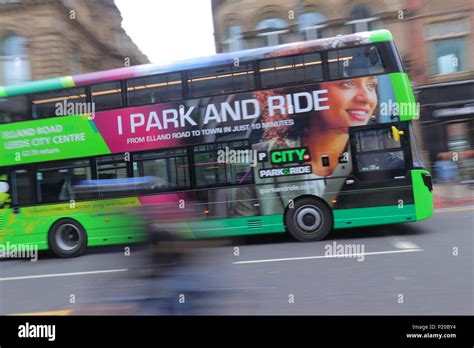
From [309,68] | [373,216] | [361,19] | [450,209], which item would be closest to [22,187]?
[309,68]

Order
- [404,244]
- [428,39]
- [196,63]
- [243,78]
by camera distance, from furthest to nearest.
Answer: [428,39] < [196,63] < [243,78] < [404,244]

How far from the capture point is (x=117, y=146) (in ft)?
28.9

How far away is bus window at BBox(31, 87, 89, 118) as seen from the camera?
895 cm

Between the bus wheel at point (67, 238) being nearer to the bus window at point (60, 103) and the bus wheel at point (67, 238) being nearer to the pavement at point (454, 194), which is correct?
the bus window at point (60, 103)

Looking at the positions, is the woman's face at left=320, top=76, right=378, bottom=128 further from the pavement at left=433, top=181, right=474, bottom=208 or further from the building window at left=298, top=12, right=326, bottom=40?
A: the building window at left=298, top=12, right=326, bottom=40

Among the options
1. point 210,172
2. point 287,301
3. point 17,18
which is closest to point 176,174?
point 210,172

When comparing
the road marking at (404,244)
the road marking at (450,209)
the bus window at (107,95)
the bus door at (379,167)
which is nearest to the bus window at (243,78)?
the bus door at (379,167)

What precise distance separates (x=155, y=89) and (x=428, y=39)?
1525 centimetres

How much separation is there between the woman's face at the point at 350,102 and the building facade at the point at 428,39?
1058 cm

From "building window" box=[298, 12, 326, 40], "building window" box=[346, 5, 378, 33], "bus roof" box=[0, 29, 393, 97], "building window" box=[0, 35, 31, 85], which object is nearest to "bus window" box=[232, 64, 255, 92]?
"bus roof" box=[0, 29, 393, 97]

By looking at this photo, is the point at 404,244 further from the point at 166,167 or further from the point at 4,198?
the point at 4,198

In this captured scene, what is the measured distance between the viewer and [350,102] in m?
8.10

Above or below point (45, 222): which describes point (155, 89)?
above
